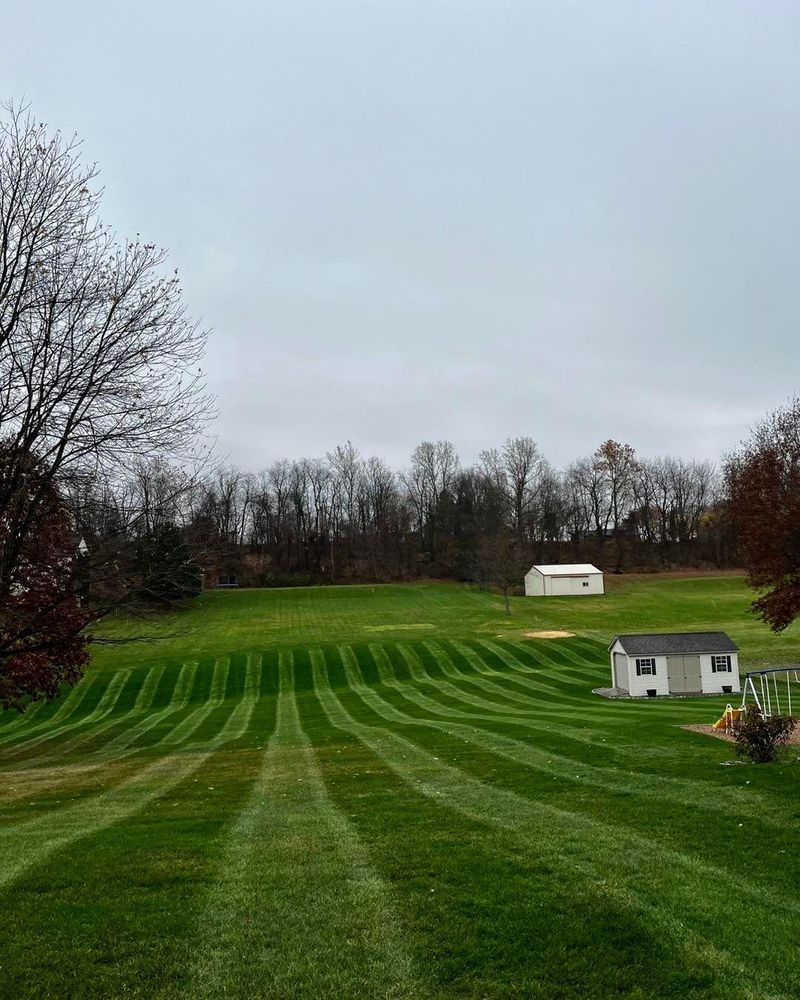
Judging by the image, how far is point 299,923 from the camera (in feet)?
20.0

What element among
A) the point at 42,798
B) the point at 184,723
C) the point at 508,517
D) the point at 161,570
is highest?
the point at 508,517

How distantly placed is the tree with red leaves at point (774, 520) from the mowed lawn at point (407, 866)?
11.4 m

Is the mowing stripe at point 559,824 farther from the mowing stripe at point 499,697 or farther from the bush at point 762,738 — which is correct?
the mowing stripe at point 499,697

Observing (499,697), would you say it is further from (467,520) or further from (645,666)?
(467,520)

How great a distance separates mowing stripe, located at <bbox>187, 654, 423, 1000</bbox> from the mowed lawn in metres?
0.02

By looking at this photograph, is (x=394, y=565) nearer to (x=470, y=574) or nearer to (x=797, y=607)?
(x=470, y=574)

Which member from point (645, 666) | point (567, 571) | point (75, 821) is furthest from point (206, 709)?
point (567, 571)

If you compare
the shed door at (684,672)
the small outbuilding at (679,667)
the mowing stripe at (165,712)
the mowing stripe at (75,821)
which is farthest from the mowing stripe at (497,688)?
the mowing stripe at (165,712)

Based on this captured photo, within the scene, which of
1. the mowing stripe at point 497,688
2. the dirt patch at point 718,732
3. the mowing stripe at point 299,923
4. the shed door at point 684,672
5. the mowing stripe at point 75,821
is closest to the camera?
the mowing stripe at point 299,923

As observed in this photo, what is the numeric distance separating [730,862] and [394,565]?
86.1 meters

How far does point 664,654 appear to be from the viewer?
3638 cm

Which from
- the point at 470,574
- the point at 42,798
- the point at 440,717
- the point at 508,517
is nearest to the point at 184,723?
the point at 440,717

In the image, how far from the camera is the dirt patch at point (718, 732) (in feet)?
55.5

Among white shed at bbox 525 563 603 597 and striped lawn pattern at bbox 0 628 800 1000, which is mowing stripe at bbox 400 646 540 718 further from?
white shed at bbox 525 563 603 597
